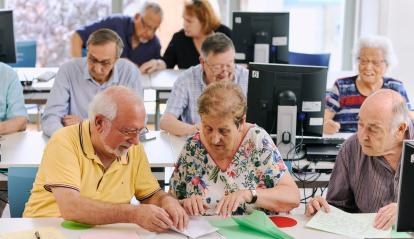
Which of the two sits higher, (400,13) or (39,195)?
(400,13)

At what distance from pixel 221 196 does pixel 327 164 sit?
97 centimetres

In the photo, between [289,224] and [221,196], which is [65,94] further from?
[289,224]

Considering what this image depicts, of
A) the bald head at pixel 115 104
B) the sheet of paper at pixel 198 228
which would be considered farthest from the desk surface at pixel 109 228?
the bald head at pixel 115 104

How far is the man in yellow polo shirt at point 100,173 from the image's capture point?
230cm

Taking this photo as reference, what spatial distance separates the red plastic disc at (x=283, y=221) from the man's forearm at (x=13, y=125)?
1.92 metres

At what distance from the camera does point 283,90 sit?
10.9ft

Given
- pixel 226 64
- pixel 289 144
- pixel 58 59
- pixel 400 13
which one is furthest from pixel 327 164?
pixel 58 59

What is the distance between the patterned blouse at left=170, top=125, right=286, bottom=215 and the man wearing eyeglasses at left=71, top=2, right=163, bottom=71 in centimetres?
329

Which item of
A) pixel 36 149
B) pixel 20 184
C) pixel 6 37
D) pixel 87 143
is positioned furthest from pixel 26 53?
pixel 87 143

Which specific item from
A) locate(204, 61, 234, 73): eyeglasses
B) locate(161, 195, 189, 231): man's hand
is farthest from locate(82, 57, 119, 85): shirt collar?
locate(161, 195, 189, 231): man's hand

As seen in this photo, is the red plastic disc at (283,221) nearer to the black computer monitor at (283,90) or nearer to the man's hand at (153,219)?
the man's hand at (153,219)

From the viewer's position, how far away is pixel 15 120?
12.6ft

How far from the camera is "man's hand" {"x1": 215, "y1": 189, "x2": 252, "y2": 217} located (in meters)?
2.37

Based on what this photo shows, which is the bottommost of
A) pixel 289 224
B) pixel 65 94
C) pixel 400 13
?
pixel 289 224
